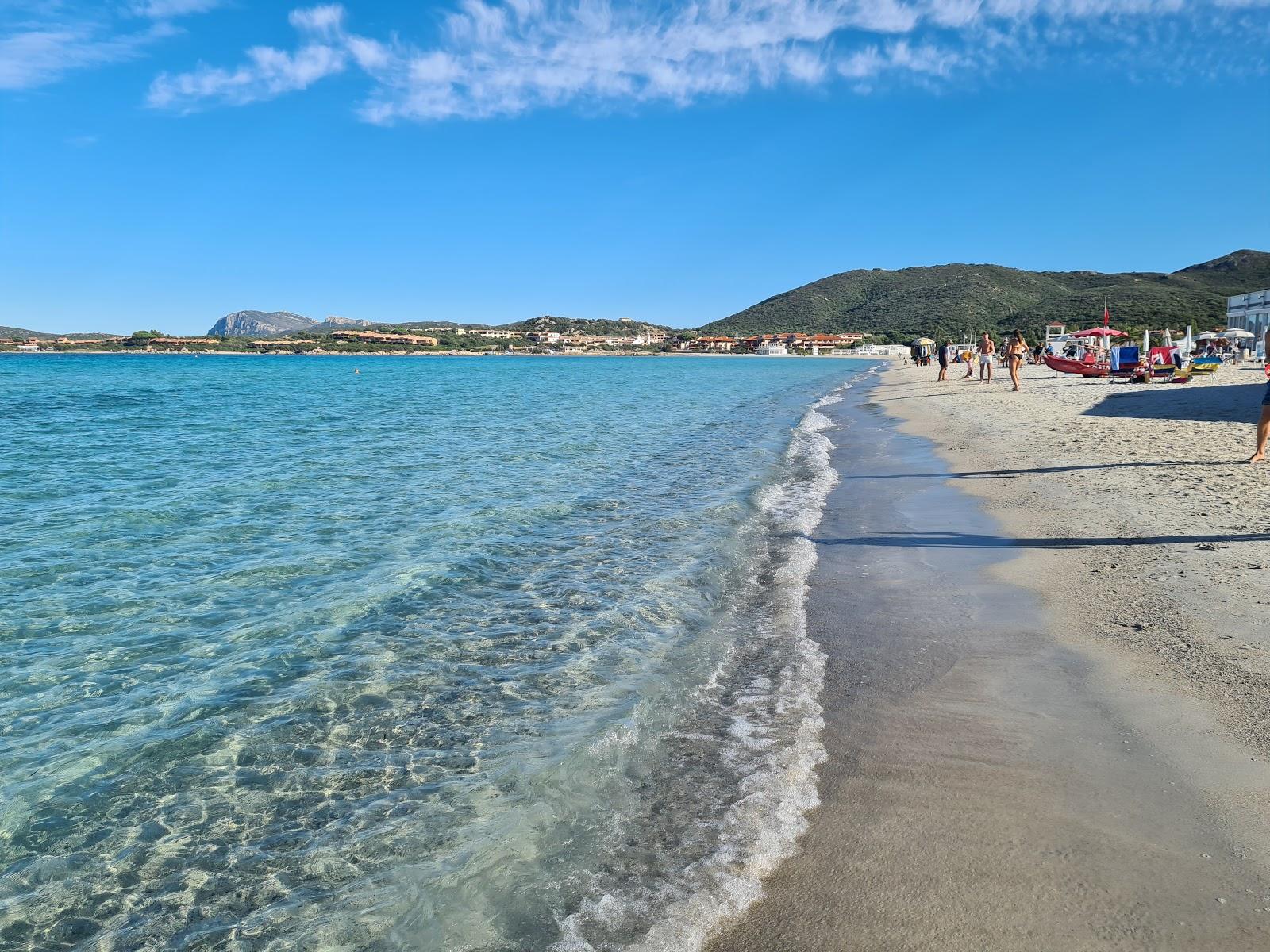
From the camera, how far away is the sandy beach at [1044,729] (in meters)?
2.45

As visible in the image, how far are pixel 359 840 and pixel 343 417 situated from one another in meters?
23.2

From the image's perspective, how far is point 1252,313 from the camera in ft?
167

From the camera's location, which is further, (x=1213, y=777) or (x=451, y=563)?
(x=451, y=563)

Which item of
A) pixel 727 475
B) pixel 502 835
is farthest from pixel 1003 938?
pixel 727 475

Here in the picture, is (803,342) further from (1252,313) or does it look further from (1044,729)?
(1044,729)

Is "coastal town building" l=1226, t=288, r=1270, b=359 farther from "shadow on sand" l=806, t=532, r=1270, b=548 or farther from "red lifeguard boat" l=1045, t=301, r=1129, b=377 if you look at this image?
"shadow on sand" l=806, t=532, r=1270, b=548

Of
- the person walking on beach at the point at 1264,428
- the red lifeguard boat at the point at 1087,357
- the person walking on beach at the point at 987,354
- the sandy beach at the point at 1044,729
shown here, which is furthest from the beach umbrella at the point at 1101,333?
the sandy beach at the point at 1044,729

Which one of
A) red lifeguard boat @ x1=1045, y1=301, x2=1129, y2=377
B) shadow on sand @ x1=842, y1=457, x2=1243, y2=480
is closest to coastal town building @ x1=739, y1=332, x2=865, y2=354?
red lifeguard boat @ x1=1045, y1=301, x2=1129, y2=377

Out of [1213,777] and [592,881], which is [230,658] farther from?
[1213,777]

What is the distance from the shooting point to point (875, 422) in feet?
66.6

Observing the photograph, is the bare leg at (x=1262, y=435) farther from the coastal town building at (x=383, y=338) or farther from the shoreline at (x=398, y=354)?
the coastal town building at (x=383, y=338)

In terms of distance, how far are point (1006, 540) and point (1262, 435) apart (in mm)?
4349

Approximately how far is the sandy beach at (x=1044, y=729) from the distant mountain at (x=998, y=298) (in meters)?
82.2

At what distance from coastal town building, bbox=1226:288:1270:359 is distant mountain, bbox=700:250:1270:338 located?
19.0 meters
